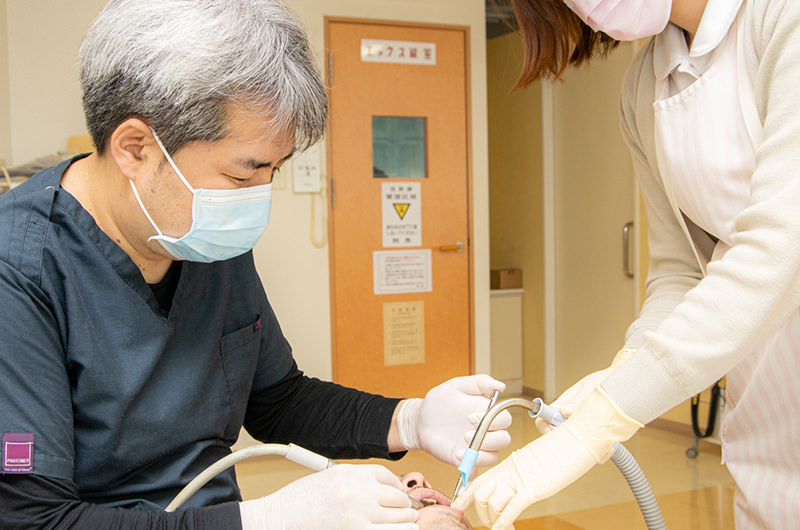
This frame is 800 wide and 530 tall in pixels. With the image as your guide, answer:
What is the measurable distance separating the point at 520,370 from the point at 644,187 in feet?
12.1

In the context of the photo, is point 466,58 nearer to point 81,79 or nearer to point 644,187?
point 644,187

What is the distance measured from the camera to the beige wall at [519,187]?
4.68m

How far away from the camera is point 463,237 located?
380cm

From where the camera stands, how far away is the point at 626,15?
1.02m

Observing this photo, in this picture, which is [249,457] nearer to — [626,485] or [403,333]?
[626,485]

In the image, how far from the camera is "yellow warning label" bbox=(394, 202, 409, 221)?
3652 mm

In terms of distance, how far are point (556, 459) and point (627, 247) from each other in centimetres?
326

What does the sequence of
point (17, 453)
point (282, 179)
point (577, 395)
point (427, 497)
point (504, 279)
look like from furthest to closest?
point (504, 279) < point (282, 179) < point (427, 497) < point (577, 395) < point (17, 453)

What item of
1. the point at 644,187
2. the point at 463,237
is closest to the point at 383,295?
the point at 463,237

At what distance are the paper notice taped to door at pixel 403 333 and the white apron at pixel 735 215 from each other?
2651 millimetres

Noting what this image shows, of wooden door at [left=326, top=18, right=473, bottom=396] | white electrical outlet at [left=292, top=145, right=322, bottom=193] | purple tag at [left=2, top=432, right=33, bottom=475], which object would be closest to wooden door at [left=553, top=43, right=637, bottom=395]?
wooden door at [left=326, top=18, right=473, bottom=396]

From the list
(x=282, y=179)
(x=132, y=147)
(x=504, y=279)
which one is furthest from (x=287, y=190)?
(x=132, y=147)

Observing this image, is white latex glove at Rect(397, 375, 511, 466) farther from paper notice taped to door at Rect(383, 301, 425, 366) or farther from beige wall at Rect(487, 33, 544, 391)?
beige wall at Rect(487, 33, 544, 391)

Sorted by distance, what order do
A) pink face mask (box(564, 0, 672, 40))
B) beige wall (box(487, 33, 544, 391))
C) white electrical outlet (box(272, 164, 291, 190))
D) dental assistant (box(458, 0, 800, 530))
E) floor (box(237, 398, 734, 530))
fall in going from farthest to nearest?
beige wall (box(487, 33, 544, 391)) < white electrical outlet (box(272, 164, 291, 190)) < floor (box(237, 398, 734, 530)) < pink face mask (box(564, 0, 672, 40)) < dental assistant (box(458, 0, 800, 530))
